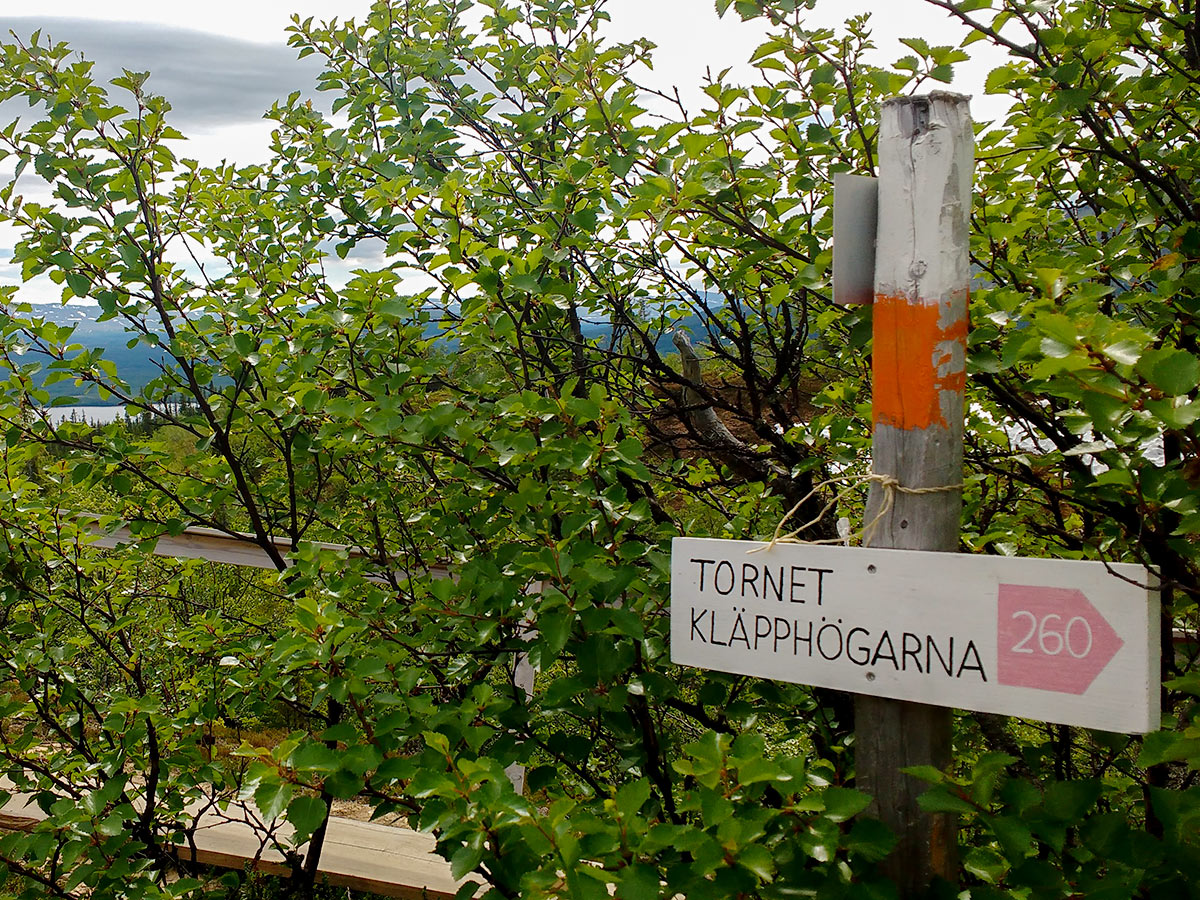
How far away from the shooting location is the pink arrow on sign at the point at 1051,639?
1052 millimetres

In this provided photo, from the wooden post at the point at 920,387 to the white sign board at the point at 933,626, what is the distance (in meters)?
0.09

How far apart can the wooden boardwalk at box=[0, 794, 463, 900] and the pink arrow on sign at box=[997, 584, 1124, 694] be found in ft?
7.43

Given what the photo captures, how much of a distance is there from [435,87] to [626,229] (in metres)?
0.97

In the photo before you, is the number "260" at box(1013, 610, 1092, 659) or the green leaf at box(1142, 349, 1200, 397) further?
the number "260" at box(1013, 610, 1092, 659)

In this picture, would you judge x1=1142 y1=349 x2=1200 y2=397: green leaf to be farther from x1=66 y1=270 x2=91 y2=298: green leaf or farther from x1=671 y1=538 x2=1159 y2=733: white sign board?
x1=66 y1=270 x2=91 y2=298: green leaf

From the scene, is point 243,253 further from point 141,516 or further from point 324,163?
point 141,516

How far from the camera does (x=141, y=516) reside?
7.04 ft

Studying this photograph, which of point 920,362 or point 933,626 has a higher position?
point 920,362

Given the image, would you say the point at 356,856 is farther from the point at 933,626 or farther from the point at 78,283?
the point at 933,626

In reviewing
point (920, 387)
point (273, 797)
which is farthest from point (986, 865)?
point (273, 797)

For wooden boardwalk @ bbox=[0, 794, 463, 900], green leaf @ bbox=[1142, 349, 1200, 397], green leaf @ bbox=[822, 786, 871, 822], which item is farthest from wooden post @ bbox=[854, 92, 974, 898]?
wooden boardwalk @ bbox=[0, 794, 463, 900]

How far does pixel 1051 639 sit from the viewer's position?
107cm

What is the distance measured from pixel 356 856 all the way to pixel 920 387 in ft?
9.10

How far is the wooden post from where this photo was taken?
4.01ft
